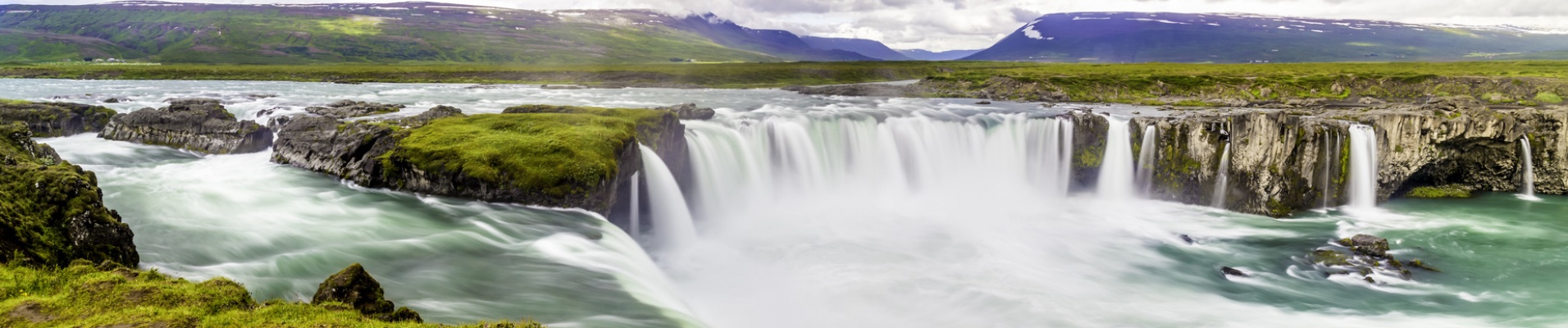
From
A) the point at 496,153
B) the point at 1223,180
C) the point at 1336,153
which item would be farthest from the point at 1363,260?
the point at 496,153

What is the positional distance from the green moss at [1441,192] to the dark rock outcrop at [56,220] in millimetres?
45272

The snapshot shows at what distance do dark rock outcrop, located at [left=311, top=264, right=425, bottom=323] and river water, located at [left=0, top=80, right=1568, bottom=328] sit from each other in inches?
71.0

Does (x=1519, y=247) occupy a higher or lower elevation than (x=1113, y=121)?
lower

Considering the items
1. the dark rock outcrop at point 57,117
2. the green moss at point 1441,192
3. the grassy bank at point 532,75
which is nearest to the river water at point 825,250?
the green moss at point 1441,192

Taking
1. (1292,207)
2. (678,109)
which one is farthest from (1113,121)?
(678,109)

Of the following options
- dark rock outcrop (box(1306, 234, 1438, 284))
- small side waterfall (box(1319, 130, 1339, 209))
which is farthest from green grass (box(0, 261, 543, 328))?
small side waterfall (box(1319, 130, 1339, 209))

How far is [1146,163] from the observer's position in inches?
1364

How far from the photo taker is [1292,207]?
30.2 m

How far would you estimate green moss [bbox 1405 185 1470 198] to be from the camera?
32.8 meters

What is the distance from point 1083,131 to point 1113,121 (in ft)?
6.34

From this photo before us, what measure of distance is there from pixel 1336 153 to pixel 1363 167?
1.60 m

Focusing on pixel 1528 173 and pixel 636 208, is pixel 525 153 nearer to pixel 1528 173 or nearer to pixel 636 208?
pixel 636 208

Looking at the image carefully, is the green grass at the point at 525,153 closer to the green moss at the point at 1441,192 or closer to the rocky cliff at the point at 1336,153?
the rocky cliff at the point at 1336,153

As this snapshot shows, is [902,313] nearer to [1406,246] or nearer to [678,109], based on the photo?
[1406,246]
